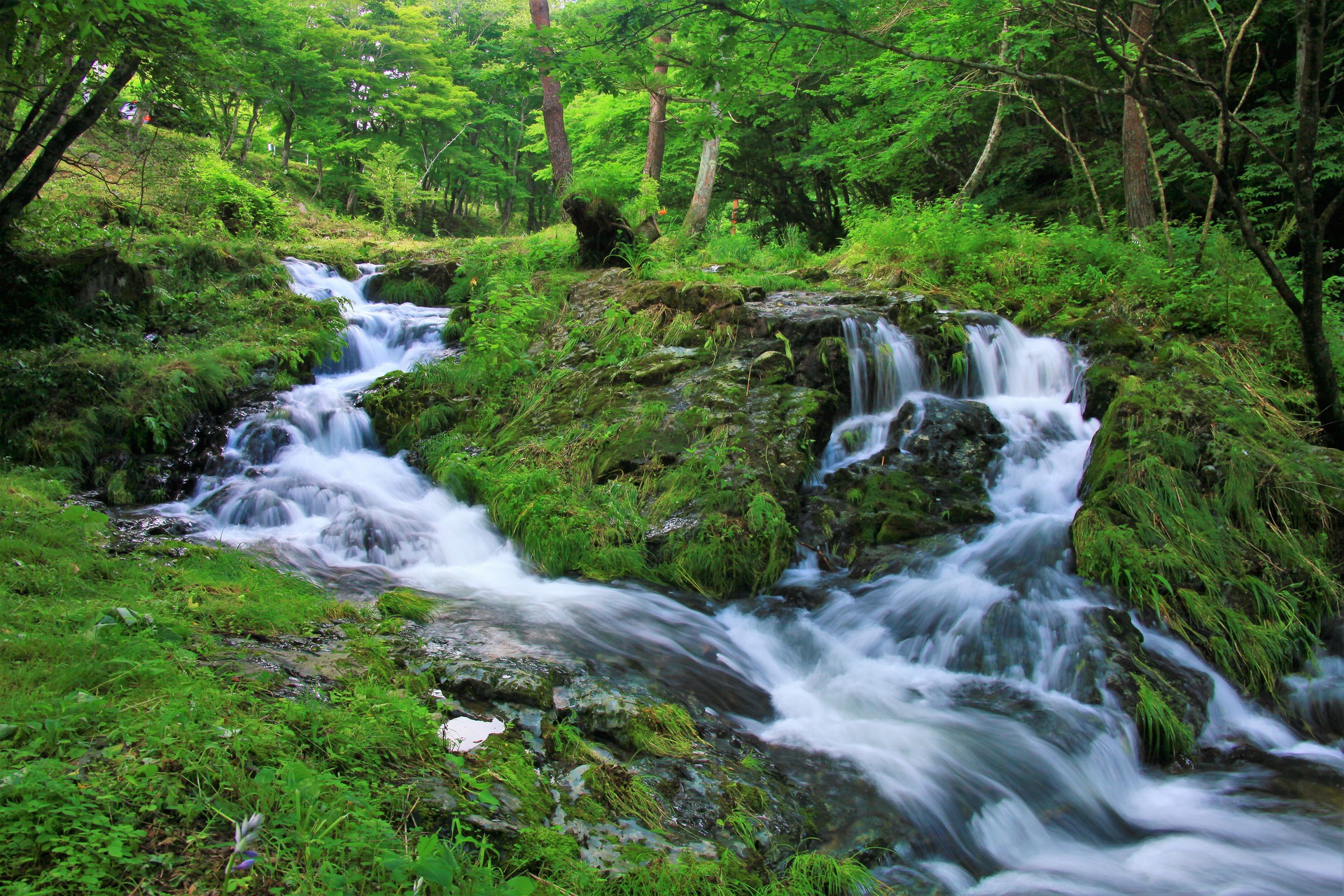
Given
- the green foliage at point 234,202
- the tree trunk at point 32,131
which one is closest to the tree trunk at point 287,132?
the green foliage at point 234,202

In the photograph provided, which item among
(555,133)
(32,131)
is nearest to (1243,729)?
(32,131)

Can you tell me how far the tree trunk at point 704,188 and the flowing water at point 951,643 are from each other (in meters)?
7.54

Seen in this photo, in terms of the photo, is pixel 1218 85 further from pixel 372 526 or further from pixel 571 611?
pixel 372 526

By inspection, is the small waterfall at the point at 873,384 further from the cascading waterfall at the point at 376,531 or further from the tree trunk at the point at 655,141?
the tree trunk at the point at 655,141

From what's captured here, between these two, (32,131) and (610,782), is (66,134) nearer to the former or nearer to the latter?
(32,131)

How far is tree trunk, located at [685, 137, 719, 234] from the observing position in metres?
14.4

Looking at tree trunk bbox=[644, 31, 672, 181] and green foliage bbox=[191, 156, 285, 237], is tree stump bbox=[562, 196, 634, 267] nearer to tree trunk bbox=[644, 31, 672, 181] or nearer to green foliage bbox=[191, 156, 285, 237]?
tree trunk bbox=[644, 31, 672, 181]

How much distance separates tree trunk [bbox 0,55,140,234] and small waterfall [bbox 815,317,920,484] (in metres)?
7.15

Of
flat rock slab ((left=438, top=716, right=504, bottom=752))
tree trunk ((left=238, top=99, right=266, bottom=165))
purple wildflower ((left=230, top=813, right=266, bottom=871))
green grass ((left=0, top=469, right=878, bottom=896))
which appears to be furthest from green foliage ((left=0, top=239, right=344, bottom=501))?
tree trunk ((left=238, top=99, right=266, bottom=165))

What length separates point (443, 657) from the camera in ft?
12.4

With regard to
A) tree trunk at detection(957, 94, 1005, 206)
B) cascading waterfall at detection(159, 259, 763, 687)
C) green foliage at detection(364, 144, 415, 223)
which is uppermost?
tree trunk at detection(957, 94, 1005, 206)

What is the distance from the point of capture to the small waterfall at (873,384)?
710cm

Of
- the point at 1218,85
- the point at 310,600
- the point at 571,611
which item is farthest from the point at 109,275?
the point at 1218,85

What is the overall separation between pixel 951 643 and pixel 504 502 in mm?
3930
